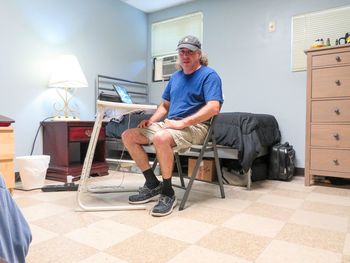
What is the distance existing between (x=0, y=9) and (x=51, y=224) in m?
2.07

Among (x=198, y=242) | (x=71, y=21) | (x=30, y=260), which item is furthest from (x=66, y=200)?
(x=71, y=21)

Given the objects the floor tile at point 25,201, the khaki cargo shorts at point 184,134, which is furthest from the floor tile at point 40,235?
the khaki cargo shorts at point 184,134

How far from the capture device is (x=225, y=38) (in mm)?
3420

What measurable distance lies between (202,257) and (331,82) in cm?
185

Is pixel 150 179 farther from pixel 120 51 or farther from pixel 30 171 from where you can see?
pixel 120 51

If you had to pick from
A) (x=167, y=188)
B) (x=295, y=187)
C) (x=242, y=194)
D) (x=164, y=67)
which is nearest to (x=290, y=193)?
(x=295, y=187)

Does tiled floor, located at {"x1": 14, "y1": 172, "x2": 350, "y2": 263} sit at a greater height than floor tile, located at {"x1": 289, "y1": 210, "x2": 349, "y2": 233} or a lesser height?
greater

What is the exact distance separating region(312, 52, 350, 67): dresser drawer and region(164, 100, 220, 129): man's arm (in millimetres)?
1156

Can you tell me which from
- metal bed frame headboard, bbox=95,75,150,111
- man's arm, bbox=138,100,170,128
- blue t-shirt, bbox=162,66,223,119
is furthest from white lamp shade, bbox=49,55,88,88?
blue t-shirt, bbox=162,66,223,119

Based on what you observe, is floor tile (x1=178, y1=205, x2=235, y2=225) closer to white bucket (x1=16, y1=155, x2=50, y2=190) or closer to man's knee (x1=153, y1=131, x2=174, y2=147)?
man's knee (x1=153, y1=131, x2=174, y2=147)

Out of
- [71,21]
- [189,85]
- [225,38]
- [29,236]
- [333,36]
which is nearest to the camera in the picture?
[29,236]

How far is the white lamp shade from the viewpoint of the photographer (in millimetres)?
2744

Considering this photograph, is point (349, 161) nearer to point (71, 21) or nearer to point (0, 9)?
point (71, 21)

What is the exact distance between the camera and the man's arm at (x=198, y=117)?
171 cm
